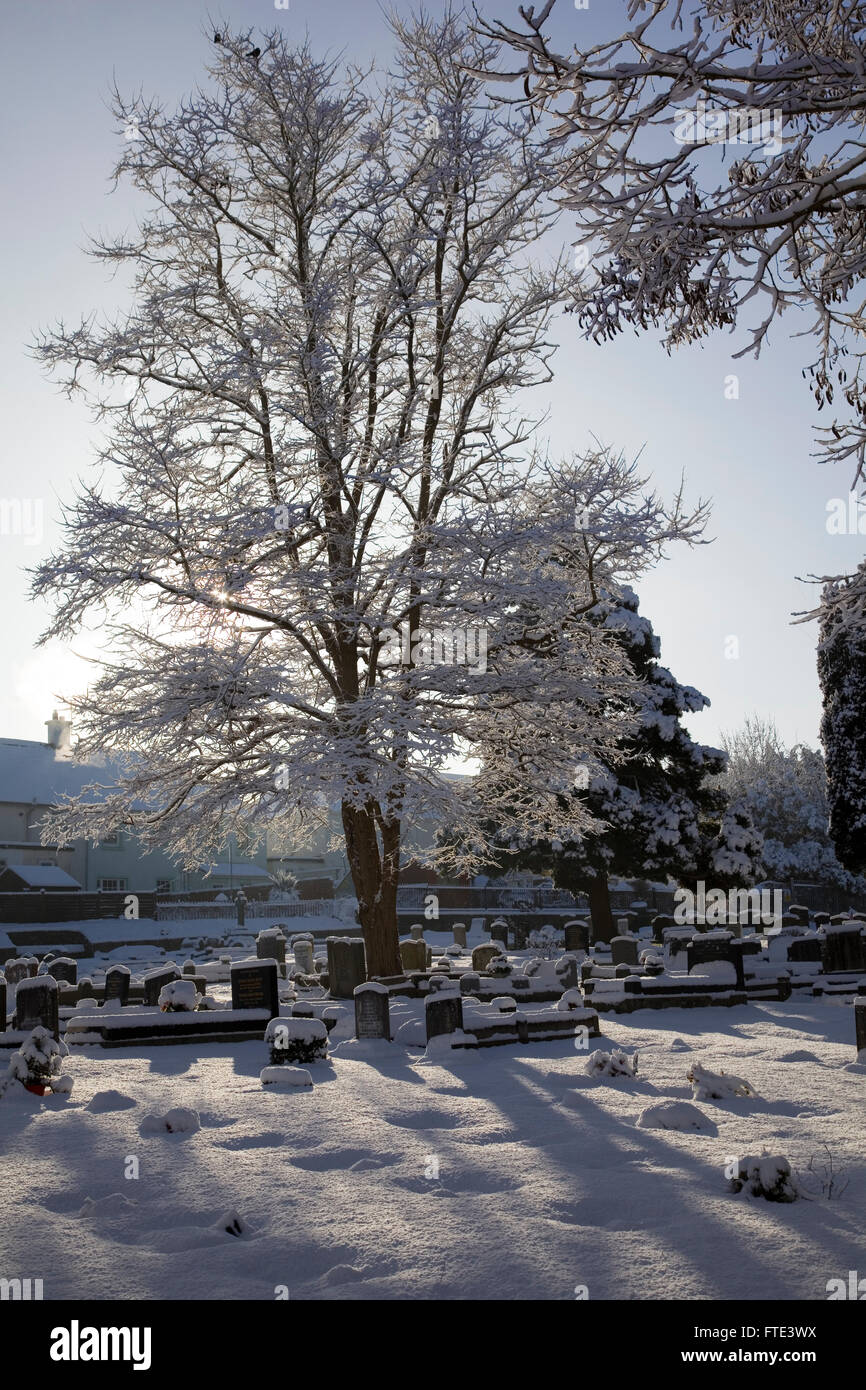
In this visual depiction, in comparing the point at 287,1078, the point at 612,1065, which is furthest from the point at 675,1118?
the point at 287,1078

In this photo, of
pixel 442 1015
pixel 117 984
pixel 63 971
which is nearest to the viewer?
pixel 442 1015

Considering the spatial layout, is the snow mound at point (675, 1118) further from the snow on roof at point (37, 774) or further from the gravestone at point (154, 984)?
the snow on roof at point (37, 774)

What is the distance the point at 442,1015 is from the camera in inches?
487

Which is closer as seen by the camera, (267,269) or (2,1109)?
(2,1109)

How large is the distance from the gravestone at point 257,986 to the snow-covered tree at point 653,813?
15.7 meters

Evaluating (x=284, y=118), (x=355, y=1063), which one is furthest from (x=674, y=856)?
(x=284, y=118)

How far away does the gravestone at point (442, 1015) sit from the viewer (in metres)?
12.4

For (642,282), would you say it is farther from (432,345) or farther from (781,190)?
(432,345)

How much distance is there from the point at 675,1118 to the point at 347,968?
11.0 meters

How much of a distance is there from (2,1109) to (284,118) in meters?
16.0

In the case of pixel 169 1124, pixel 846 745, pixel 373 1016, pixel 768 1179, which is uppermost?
pixel 846 745

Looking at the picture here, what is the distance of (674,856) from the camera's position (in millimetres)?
30031

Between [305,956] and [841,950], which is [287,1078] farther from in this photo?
[305,956]

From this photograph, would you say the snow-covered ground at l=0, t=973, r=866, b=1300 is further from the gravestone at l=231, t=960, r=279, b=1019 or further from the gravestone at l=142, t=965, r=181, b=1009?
the gravestone at l=142, t=965, r=181, b=1009
